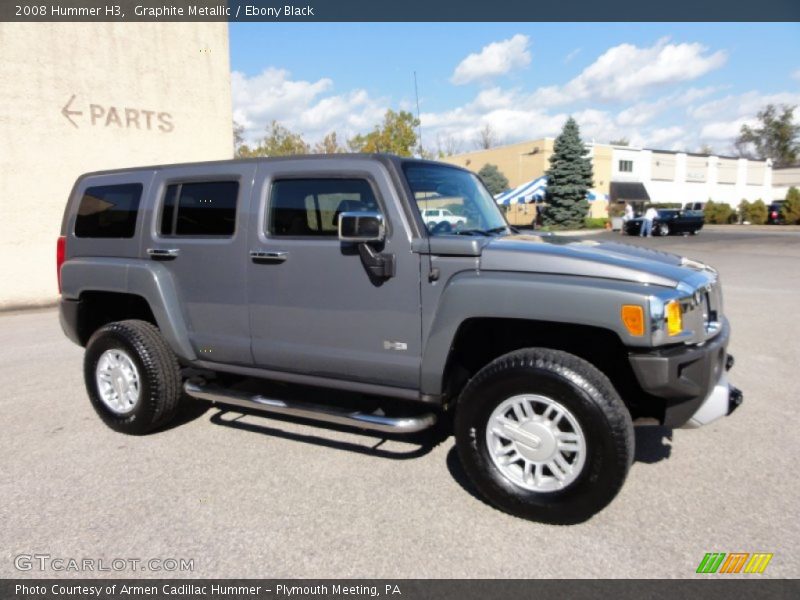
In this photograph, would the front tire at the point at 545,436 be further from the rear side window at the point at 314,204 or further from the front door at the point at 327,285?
the rear side window at the point at 314,204

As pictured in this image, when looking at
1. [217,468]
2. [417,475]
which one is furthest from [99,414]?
[417,475]

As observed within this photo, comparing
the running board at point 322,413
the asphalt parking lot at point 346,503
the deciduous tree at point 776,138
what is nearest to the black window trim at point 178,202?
the running board at point 322,413

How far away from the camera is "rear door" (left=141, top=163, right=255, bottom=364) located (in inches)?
154

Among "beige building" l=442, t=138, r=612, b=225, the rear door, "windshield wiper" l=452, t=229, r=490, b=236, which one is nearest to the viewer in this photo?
"windshield wiper" l=452, t=229, r=490, b=236

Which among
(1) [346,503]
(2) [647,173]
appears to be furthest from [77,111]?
(2) [647,173]

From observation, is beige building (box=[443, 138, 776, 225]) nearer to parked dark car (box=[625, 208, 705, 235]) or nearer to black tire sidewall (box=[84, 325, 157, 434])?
parked dark car (box=[625, 208, 705, 235])

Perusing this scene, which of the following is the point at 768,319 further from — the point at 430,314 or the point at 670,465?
the point at 430,314

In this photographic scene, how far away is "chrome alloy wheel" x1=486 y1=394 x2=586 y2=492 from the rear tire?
7.92 feet

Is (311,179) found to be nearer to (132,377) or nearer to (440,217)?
(440,217)

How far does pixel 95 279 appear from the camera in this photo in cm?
446

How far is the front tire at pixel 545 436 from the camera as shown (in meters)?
2.84
